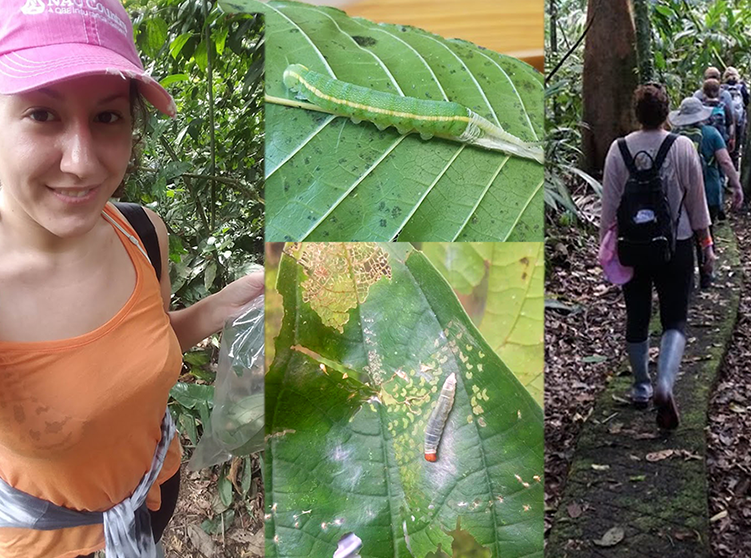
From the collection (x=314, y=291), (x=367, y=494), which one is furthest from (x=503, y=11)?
(x=367, y=494)

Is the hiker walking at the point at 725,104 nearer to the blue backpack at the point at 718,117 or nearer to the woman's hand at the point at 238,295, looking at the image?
the blue backpack at the point at 718,117

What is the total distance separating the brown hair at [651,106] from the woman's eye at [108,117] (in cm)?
136

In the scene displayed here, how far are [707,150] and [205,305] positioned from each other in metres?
1.44

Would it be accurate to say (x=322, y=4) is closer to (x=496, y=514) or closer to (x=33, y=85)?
(x=33, y=85)

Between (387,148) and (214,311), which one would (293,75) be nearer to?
(387,148)

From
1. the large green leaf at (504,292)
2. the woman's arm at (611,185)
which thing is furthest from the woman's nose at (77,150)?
the woman's arm at (611,185)

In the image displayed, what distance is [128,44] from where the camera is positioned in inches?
38.5

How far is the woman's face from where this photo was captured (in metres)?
0.89

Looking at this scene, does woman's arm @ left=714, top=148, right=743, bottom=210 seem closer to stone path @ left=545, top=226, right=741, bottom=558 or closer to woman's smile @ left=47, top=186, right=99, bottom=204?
stone path @ left=545, top=226, right=741, bottom=558

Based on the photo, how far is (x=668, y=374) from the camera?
174cm

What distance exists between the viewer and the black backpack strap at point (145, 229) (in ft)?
3.86

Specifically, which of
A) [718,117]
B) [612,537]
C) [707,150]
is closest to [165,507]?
[612,537]

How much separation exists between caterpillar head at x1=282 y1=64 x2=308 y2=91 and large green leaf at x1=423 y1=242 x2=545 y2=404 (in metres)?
0.34

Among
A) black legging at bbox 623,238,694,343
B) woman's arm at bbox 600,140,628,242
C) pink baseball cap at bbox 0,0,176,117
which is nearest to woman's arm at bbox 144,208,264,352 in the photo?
pink baseball cap at bbox 0,0,176,117
